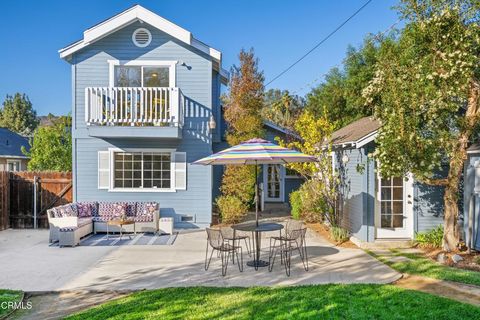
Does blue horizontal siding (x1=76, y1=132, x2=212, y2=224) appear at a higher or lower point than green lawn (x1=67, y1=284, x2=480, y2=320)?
higher

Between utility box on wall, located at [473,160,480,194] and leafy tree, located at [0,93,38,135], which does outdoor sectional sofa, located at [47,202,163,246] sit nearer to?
utility box on wall, located at [473,160,480,194]

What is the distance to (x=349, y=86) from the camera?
21125 mm

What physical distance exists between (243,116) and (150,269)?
8.41 meters

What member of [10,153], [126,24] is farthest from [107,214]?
[10,153]

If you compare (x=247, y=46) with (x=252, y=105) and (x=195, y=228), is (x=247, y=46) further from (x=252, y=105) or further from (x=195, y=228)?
(x=195, y=228)

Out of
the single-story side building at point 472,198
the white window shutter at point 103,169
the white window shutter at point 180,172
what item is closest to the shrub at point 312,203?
the single-story side building at point 472,198

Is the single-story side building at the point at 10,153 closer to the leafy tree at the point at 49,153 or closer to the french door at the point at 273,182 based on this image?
the leafy tree at the point at 49,153

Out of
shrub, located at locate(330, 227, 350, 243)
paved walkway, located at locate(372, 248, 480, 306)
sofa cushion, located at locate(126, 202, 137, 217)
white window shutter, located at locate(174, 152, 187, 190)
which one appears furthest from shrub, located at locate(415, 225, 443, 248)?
sofa cushion, located at locate(126, 202, 137, 217)

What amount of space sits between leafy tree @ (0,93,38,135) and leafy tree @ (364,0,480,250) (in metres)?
49.2

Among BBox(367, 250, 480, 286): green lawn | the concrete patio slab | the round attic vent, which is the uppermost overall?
the round attic vent

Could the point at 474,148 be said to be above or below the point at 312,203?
above

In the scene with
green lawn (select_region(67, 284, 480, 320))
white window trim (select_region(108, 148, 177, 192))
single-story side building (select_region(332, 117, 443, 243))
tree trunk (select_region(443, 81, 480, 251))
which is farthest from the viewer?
white window trim (select_region(108, 148, 177, 192))

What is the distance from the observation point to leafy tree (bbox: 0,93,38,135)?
47219 mm

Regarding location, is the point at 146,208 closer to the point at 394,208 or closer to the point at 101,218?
the point at 101,218
